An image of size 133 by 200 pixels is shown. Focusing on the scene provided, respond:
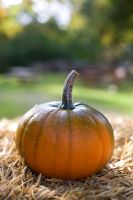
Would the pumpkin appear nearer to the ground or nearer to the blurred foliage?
the ground

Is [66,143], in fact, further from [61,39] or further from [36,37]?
[61,39]

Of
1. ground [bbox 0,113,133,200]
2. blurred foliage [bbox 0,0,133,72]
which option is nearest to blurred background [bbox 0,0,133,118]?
Answer: blurred foliage [bbox 0,0,133,72]

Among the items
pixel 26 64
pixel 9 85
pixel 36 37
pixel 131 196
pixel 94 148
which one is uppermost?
pixel 36 37

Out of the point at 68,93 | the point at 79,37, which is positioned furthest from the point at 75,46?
the point at 68,93

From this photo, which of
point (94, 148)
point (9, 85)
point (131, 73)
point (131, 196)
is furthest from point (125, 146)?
point (131, 73)

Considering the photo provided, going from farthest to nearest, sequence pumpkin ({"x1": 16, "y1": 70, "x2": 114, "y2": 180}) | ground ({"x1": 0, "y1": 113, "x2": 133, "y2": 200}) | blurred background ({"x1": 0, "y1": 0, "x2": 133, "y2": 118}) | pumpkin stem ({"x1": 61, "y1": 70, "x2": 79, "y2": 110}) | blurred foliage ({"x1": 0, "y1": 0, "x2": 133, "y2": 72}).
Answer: blurred foliage ({"x1": 0, "y1": 0, "x2": 133, "y2": 72})
blurred background ({"x1": 0, "y1": 0, "x2": 133, "y2": 118})
pumpkin stem ({"x1": 61, "y1": 70, "x2": 79, "y2": 110})
pumpkin ({"x1": 16, "y1": 70, "x2": 114, "y2": 180})
ground ({"x1": 0, "y1": 113, "x2": 133, "y2": 200})

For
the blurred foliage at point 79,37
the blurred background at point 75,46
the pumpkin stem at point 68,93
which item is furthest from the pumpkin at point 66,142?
the blurred foliage at point 79,37

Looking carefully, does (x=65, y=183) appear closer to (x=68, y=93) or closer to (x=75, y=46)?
(x=68, y=93)
